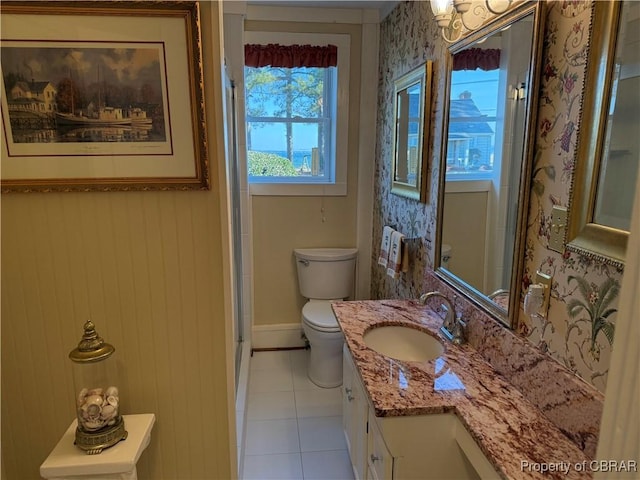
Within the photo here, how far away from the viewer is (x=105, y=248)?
4.31ft

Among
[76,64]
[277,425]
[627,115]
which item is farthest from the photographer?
[277,425]

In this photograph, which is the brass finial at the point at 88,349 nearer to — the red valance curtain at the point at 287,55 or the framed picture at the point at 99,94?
the framed picture at the point at 99,94

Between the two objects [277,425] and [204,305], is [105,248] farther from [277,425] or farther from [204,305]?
[277,425]

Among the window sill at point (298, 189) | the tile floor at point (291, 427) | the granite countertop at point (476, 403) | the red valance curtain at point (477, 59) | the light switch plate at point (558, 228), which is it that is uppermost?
the red valance curtain at point (477, 59)

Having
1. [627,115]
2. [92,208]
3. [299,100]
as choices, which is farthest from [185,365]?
[299,100]

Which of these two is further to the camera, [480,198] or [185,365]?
[480,198]

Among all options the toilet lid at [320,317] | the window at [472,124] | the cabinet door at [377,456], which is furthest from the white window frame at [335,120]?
the cabinet door at [377,456]

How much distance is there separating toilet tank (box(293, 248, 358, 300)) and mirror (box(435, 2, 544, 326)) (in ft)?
3.66

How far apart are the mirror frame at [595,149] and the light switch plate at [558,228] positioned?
0.12ft

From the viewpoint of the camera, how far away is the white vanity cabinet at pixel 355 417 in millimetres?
1650

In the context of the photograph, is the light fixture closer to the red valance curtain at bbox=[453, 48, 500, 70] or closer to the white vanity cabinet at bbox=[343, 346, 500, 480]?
the red valance curtain at bbox=[453, 48, 500, 70]

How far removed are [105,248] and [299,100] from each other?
1.99 meters

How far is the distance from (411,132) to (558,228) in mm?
1249

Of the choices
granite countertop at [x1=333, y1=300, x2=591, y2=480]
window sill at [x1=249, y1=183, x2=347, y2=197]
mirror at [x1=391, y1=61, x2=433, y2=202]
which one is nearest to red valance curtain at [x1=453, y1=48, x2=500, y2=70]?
mirror at [x1=391, y1=61, x2=433, y2=202]
